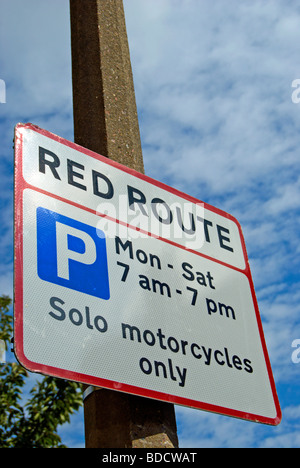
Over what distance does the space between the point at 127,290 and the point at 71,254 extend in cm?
26

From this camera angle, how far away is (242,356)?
8.38 ft

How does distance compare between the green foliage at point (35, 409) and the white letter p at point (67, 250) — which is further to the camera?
the green foliage at point (35, 409)

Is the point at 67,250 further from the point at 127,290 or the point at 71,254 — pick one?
the point at 127,290

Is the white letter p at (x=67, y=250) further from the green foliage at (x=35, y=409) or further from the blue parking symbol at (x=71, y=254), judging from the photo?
the green foliage at (x=35, y=409)

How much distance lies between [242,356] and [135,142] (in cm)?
123

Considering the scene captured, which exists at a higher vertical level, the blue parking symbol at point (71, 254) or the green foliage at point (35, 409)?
the green foliage at point (35, 409)

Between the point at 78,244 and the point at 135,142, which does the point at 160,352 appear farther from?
the point at 135,142

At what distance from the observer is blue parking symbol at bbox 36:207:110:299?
2.12 meters

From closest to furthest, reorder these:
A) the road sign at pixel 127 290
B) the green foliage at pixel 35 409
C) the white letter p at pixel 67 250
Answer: the road sign at pixel 127 290
the white letter p at pixel 67 250
the green foliage at pixel 35 409

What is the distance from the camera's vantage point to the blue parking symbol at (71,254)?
6.94ft

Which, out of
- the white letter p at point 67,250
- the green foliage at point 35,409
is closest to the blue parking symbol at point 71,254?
the white letter p at point 67,250

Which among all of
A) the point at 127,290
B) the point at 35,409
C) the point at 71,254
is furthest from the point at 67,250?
the point at 35,409

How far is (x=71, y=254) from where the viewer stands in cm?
221
